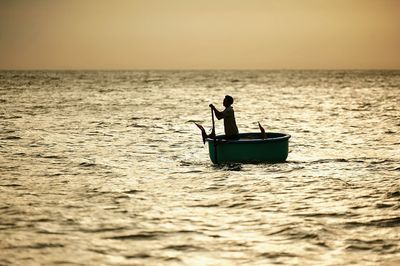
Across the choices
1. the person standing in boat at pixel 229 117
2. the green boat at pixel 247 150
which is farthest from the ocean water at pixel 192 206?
the person standing in boat at pixel 229 117

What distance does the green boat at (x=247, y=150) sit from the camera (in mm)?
16047

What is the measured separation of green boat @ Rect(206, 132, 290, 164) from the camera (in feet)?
52.6

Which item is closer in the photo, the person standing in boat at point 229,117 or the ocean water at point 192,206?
the ocean water at point 192,206

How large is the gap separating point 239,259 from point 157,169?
838 centimetres

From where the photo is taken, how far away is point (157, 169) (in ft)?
54.6

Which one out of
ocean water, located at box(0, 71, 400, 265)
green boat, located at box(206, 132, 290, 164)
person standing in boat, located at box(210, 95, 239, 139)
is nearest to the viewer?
ocean water, located at box(0, 71, 400, 265)

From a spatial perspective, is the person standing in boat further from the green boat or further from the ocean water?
the ocean water

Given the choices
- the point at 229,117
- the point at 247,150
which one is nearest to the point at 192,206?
the point at 247,150

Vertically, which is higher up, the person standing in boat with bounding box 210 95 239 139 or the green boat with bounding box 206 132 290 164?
the person standing in boat with bounding box 210 95 239 139

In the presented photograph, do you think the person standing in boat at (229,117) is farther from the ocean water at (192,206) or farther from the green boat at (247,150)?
the ocean water at (192,206)

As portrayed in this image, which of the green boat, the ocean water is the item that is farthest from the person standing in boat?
the ocean water

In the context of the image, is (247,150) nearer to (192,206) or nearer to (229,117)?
(229,117)

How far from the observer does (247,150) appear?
16125mm

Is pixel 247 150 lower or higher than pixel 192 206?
higher
